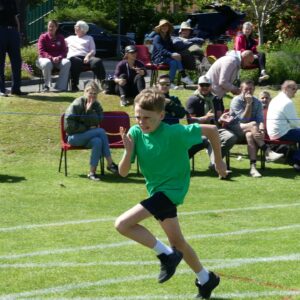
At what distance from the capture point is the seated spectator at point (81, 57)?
19.0 metres

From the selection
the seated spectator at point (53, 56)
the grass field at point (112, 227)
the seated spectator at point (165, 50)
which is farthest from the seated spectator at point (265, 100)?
the seated spectator at point (53, 56)

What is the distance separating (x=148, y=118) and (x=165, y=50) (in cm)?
1213

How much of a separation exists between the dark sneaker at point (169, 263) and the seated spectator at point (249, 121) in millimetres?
7384

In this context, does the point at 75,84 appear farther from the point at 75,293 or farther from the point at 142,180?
the point at 75,293

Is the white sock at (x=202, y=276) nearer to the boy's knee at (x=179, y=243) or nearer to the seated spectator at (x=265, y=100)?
the boy's knee at (x=179, y=243)

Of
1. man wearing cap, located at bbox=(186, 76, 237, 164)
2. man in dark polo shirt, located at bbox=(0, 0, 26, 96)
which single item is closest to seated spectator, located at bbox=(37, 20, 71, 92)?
man in dark polo shirt, located at bbox=(0, 0, 26, 96)

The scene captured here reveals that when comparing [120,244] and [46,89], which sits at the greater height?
[46,89]

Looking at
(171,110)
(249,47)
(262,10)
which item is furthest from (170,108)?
(262,10)

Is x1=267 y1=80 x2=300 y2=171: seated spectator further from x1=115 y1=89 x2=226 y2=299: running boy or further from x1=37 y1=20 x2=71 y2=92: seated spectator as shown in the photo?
x1=115 y1=89 x2=226 y2=299: running boy

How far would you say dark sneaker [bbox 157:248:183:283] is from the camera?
23.9 ft

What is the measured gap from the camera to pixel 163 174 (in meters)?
7.26

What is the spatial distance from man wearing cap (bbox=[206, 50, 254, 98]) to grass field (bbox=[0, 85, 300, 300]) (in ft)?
3.52

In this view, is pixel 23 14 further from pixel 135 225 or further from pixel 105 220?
pixel 135 225

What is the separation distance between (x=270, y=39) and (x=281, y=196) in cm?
1731
